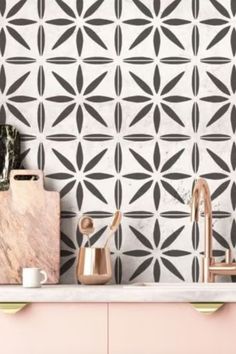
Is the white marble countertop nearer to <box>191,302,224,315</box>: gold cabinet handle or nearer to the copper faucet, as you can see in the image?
<box>191,302,224,315</box>: gold cabinet handle

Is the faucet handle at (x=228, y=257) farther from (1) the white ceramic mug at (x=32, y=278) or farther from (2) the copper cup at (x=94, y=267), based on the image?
(1) the white ceramic mug at (x=32, y=278)

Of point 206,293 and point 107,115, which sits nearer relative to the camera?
point 206,293

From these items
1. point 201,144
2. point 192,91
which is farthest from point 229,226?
point 192,91

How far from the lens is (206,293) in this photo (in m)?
2.41

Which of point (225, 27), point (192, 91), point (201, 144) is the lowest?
point (201, 144)

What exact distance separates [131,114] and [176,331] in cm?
95

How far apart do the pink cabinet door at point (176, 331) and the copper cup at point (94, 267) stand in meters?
0.40

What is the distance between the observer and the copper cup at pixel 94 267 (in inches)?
111

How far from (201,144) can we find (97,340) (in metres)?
0.95

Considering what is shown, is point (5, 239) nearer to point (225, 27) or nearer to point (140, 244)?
point (140, 244)

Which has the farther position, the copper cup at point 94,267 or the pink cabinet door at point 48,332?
the copper cup at point 94,267

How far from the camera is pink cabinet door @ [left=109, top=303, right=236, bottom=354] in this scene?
243 centimetres

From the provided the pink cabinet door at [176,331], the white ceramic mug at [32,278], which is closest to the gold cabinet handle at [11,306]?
the white ceramic mug at [32,278]

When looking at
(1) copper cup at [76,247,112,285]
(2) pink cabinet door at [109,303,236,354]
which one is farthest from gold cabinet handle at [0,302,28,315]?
(1) copper cup at [76,247,112,285]
